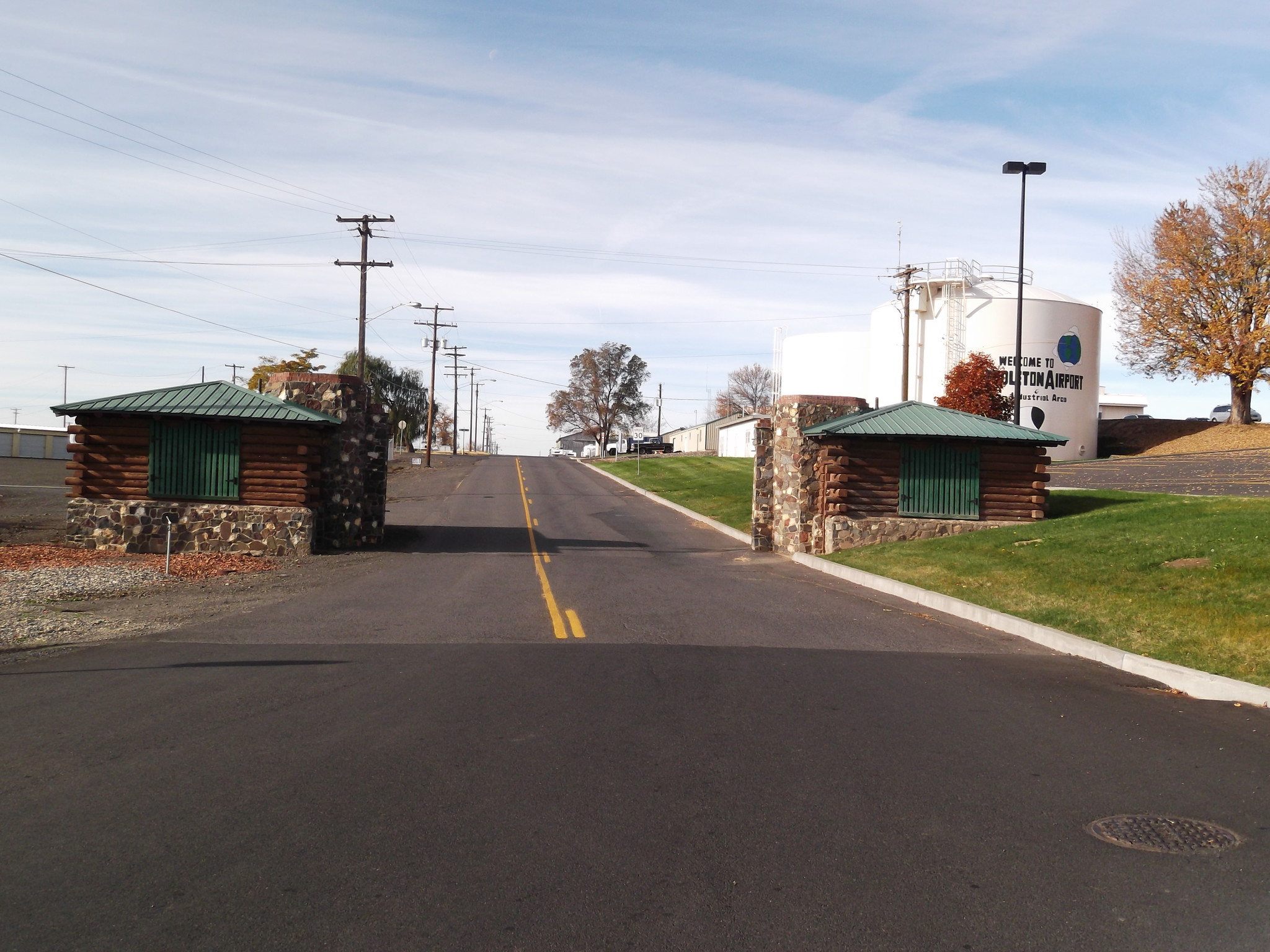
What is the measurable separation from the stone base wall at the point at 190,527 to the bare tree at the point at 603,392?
3195 inches

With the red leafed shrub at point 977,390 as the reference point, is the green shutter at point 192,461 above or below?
below

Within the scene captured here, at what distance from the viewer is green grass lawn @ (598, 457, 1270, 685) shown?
37.0 ft

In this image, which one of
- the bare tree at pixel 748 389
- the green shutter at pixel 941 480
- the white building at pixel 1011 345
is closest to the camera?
the green shutter at pixel 941 480

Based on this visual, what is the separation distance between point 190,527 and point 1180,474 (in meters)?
32.7

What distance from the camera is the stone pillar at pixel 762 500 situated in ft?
86.1

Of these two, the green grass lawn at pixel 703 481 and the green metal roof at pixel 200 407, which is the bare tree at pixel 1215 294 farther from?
the green metal roof at pixel 200 407

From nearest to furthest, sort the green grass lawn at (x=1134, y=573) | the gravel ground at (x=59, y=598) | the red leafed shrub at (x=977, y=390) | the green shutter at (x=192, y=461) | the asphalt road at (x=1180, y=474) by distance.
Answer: the green grass lawn at (x=1134, y=573)
the gravel ground at (x=59, y=598)
the green shutter at (x=192, y=461)
the asphalt road at (x=1180, y=474)
the red leafed shrub at (x=977, y=390)

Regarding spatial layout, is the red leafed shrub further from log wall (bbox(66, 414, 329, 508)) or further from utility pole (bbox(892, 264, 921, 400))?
log wall (bbox(66, 414, 329, 508))

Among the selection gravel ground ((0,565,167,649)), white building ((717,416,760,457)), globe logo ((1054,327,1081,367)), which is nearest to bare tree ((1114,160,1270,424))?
globe logo ((1054,327,1081,367))

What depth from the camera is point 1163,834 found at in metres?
5.72

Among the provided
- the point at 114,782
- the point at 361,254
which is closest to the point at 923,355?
the point at 361,254

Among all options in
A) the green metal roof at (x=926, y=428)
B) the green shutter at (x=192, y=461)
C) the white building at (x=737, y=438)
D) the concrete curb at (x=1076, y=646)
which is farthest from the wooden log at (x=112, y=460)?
the white building at (x=737, y=438)

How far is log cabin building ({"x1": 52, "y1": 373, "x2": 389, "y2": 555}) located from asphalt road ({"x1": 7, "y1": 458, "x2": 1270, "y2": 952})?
10387 mm

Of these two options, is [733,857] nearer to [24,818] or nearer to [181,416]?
[24,818]
